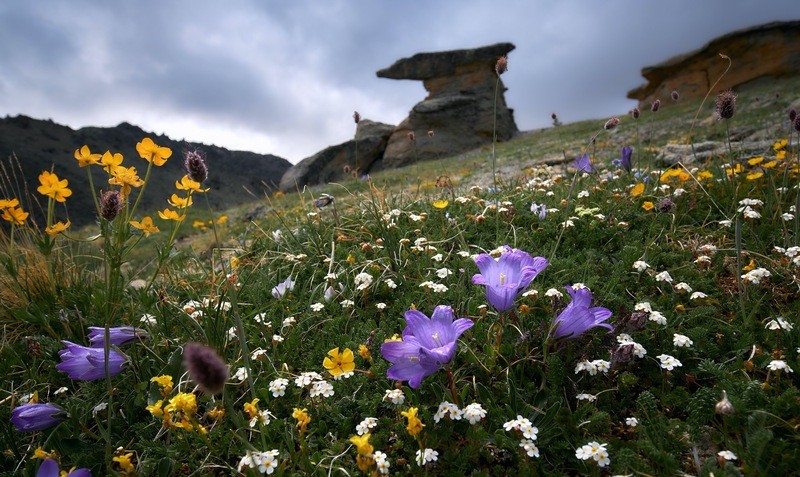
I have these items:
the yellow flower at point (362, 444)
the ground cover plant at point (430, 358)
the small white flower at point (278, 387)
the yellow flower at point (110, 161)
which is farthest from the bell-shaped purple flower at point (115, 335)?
the yellow flower at point (362, 444)

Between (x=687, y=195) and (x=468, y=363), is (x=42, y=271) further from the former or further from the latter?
(x=687, y=195)

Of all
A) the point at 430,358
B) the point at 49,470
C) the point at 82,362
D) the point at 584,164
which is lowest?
the point at 49,470

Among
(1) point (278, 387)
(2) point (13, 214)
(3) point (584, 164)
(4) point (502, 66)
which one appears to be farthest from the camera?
(3) point (584, 164)

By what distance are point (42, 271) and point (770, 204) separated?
5.26 metres

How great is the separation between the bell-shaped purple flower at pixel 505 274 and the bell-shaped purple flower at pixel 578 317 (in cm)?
20

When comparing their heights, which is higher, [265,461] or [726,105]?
[726,105]

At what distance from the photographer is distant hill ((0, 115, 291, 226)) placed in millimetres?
26453

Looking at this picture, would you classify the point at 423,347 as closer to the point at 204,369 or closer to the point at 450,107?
the point at 204,369

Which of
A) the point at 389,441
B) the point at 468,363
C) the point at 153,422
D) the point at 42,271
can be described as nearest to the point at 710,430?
the point at 468,363

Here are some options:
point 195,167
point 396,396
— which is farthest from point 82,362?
point 396,396

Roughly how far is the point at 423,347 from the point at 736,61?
106 ft

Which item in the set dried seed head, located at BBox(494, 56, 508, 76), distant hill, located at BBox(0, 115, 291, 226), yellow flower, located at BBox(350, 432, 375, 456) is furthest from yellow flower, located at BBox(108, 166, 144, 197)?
distant hill, located at BBox(0, 115, 291, 226)

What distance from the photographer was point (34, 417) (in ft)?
6.42

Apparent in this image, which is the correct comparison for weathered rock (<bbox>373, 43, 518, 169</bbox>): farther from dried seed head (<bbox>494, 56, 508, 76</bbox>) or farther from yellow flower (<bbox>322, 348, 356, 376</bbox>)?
yellow flower (<bbox>322, 348, 356, 376</bbox>)
